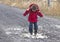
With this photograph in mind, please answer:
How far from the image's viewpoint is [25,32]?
450 inches

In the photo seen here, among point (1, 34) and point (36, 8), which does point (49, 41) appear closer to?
point (36, 8)

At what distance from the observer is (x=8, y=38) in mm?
10227

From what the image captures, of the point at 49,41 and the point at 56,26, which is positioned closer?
the point at 49,41

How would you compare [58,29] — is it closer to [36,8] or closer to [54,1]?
[36,8]

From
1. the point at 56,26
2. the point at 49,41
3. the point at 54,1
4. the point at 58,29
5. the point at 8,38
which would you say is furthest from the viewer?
the point at 54,1

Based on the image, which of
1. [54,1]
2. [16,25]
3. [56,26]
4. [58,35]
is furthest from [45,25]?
[54,1]

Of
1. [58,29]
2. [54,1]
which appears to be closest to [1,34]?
[58,29]

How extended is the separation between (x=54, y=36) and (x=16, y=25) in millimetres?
3201

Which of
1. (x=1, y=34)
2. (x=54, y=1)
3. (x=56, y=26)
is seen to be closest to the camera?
(x=1, y=34)

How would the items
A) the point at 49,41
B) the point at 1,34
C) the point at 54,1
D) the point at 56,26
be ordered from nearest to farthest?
the point at 49,41 → the point at 1,34 → the point at 56,26 → the point at 54,1

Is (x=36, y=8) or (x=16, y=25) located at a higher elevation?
(x=36, y=8)

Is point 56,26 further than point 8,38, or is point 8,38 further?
point 56,26

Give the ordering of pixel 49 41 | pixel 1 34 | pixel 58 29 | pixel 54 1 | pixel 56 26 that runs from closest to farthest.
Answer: pixel 49 41 → pixel 1 34 → pixel 58 29 → pixel 56 26 → pixel 54 1

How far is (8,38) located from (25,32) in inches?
53.3
